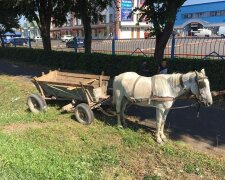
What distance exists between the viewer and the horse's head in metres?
6.59

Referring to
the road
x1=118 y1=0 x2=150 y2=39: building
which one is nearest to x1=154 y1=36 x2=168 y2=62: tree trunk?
the road

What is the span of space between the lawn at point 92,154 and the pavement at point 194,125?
0.51 m

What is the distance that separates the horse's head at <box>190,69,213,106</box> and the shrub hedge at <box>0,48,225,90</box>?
5.11 metres

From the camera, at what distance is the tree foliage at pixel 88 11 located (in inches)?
736

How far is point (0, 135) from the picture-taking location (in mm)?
8016

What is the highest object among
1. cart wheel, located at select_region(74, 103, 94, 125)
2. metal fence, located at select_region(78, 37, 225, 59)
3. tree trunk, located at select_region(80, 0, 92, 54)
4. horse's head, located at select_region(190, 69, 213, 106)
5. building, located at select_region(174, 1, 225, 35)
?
building, located at select_region(174, 1, 225, 35)

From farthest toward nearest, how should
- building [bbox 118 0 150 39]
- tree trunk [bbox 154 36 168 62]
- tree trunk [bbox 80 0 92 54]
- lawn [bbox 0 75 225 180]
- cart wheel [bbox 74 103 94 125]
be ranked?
building [bbox 118 0 150 39], tree trunk [bbox 80 0 92 54], tree trunk [bbox 154 36 168 62], cart wheel [bbox 74 103 94 125], lawn [bbox 0 75 225 180]

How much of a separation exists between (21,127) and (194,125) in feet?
14.9

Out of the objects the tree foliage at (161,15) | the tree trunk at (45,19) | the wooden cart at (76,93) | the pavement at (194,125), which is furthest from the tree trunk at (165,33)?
the tree trunk at (45,19)

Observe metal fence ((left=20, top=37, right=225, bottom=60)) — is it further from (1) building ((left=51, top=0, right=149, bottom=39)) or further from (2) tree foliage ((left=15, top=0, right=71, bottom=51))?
(1) building ((left=51, top=0, right=149, bottom=39))

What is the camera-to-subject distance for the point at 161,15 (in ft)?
42.1

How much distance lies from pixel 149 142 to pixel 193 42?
9198 mm

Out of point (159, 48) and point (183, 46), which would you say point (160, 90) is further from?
point (183, 46)

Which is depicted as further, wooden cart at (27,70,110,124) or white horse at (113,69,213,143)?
wooden cart at (27,70,110,124)
